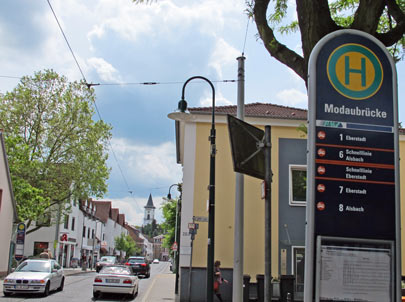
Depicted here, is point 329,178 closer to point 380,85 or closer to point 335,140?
point 335,140

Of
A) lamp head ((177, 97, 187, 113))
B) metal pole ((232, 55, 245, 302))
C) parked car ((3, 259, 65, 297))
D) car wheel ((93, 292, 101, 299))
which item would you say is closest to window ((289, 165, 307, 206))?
lamp head ((177, 97, 187, 113))

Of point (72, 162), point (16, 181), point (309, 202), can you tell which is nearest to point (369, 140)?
point (309, 202)

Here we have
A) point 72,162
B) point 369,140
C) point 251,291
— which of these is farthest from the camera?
point 72,162

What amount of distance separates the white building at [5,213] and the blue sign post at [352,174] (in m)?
25.3

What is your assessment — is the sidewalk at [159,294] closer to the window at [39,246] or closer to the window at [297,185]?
the window at [297,185]

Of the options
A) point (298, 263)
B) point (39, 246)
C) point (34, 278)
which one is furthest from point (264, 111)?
point (39, 246)

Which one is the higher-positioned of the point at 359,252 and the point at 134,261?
the point at 359,252

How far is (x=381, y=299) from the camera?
3.74 metres

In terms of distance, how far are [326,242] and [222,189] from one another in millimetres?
14704

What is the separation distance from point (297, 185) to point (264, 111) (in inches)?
148

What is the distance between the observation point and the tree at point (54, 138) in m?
32.5

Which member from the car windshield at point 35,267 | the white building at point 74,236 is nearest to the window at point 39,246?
the white building at point 74,236

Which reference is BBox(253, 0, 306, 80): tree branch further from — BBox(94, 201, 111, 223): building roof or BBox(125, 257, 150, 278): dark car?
BBox(94, 201, 111, 223): building roof

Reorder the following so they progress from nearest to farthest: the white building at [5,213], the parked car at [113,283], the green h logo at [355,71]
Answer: the green h logo at [355,71] → the parked car at [113,283] → the white building at [5,213]
